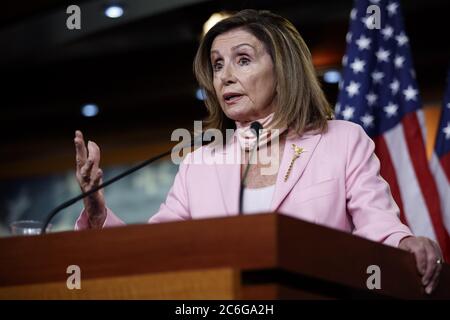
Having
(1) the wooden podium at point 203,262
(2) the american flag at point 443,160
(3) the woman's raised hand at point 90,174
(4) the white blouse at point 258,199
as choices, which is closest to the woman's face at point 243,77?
(4) the white blouse at point 258,199

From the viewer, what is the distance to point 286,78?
7.61ft

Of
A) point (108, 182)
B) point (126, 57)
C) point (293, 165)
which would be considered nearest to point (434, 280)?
point (293, 165)

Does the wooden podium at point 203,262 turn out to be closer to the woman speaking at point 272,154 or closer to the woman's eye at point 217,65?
the woman speaking at point 272,154

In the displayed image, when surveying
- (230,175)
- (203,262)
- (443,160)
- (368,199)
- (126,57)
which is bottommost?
(203,262)

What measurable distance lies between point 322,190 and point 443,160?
1303mm

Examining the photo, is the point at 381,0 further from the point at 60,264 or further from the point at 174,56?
the point at 174,56

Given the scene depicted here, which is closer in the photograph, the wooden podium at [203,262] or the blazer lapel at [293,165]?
the wooden podium at [203,262]

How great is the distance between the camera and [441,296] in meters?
1.82

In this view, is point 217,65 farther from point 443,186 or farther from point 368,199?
point 443,186

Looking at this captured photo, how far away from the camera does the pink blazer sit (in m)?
2.02

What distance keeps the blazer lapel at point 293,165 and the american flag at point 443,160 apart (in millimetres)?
1067

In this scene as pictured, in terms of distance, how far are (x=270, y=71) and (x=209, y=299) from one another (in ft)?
3.51

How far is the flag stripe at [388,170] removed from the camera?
10.2 ft

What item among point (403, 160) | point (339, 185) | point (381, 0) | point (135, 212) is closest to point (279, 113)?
point (339, 185)
